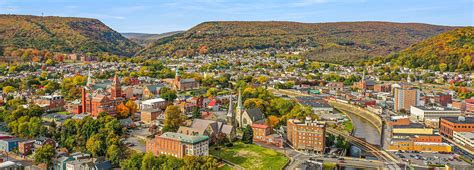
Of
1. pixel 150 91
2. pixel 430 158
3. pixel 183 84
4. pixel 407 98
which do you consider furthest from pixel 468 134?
pixel 183 84

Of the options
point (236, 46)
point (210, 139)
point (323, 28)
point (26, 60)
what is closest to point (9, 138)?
point (210, 139)

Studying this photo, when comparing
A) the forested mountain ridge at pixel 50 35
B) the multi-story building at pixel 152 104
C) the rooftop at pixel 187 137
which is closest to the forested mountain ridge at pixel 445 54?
the multi-story building at pixel 152 104

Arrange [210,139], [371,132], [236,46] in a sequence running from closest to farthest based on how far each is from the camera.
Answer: [210,139], [371,132], [236,46]

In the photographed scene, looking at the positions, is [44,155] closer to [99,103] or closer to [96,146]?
[96,146]

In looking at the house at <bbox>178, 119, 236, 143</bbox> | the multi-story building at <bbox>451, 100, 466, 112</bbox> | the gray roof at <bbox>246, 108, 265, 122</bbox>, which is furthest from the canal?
the house at <bbox>178, 119, 236, 143</bbox>

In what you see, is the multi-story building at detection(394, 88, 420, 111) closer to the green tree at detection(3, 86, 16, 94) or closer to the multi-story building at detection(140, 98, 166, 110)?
the multi-story building at detection(140, 98, 166, 110)

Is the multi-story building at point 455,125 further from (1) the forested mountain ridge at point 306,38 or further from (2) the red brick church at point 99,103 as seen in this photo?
(1) the forested mountain ridge at point 306,38

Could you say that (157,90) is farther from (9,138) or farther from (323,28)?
(323,28)
